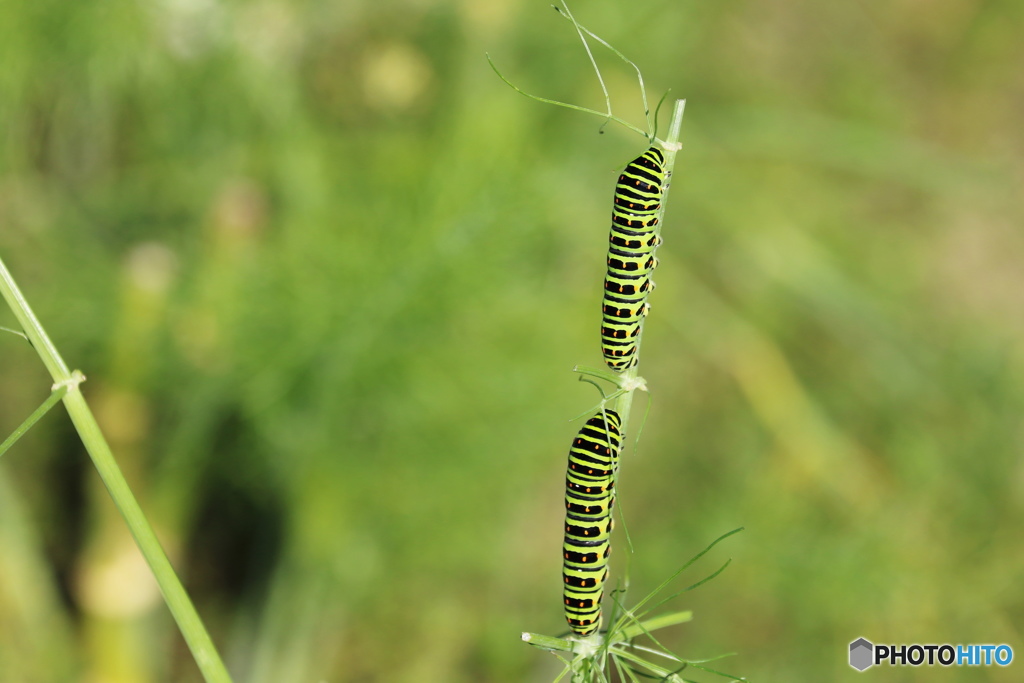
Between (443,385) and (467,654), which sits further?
(467,654)

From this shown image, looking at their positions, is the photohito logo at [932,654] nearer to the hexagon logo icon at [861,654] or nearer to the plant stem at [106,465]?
the hexagon logo icon at [861,654]

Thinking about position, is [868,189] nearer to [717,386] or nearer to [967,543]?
[717,386]

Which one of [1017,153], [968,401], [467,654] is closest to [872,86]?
[1017,153]

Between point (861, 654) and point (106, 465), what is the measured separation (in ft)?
9.53

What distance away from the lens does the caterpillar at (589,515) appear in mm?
967

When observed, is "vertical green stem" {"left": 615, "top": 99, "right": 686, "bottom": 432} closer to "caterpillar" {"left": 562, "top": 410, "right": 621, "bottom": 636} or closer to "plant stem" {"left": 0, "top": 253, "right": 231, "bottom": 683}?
"caterpillar" {"left": 562, "top": 410, "right": 621, "bottom": 636}

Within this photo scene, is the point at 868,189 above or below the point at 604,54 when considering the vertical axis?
above

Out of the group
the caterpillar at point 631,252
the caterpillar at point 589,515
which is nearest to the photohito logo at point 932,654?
the caterpillar at point 589,515

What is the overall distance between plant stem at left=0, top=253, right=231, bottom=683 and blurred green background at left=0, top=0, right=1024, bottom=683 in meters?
1.32

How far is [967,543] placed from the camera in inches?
126

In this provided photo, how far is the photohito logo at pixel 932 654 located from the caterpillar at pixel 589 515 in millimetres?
2405

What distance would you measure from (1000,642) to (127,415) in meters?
3.15

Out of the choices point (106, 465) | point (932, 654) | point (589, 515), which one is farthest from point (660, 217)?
point (932, 654)

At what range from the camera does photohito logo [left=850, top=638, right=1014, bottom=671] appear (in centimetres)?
302
